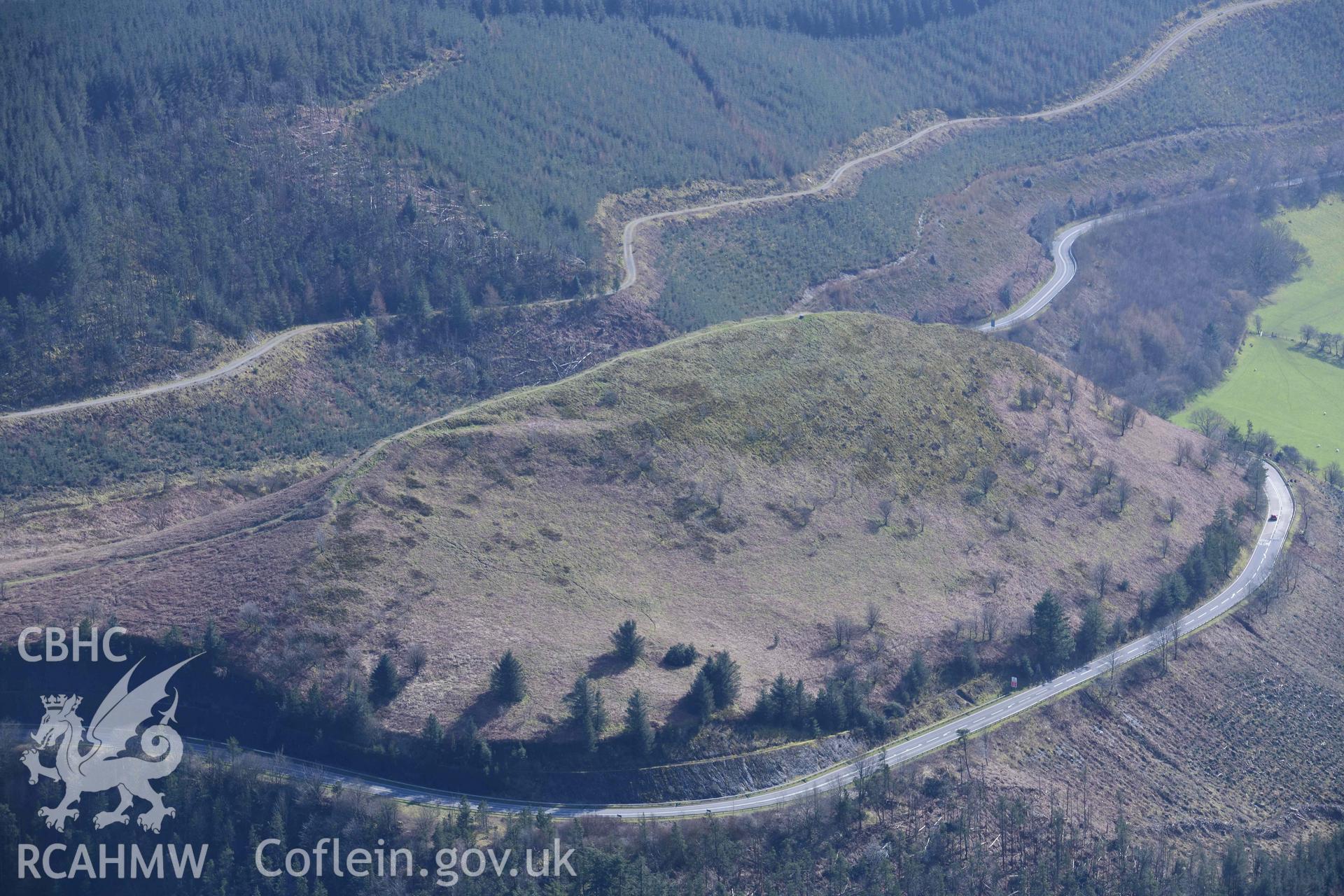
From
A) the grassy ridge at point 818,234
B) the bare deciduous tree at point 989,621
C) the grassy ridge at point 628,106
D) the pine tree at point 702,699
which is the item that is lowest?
the bare deciduous tree at point 989,621

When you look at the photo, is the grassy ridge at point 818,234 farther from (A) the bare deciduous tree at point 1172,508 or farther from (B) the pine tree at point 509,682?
(B) the pine tree at point 509,682

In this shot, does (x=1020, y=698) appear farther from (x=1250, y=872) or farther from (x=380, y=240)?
(x=380, y=240)

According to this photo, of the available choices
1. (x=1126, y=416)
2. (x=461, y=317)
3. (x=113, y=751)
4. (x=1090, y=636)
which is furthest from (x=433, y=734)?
(x=1126, y=416)

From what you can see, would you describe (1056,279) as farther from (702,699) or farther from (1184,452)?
(702,699)

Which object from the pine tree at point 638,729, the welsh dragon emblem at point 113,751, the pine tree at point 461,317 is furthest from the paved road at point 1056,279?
the welsh dragon emblem at point 113,751

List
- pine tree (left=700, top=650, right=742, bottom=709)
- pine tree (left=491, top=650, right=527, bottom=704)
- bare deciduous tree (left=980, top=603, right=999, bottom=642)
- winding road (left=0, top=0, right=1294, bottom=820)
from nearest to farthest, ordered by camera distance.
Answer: winding road (left=0, top=0, right=1294, bottom=820)
pine tree (left=491, top=650, right=527, bottom=704)
pine tree (left=700, top=650, right=742, bottom=709)
bare deciduous tree (left=980, top=603, right=999, bottom=642)

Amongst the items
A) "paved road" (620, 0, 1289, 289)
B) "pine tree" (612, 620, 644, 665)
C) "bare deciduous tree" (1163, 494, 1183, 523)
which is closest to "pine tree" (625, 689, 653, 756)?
"pine tree" (612, 620, 644, 665)

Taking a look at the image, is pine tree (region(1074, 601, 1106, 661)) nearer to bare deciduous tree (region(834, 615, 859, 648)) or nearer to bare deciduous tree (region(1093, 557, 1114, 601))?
bare deciduous tree (region(1093, 557, 1114, 601))
